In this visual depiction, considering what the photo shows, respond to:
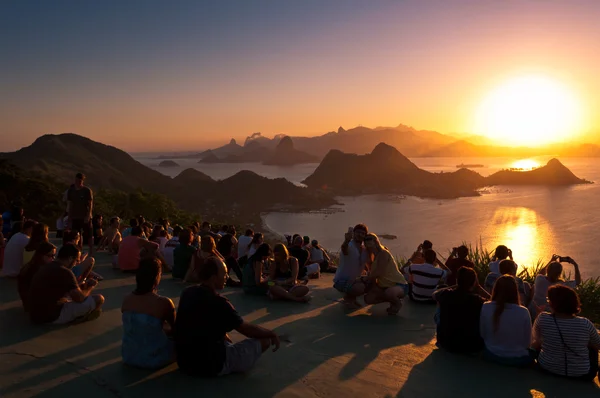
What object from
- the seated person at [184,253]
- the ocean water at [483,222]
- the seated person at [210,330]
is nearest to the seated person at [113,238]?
the seated person at [184,253]

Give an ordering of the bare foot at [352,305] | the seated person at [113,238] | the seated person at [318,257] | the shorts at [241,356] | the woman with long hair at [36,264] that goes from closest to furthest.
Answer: the shorts at [241,356], the woman with long hair at [36,264], the bare foot at [352,305], the seated person at [113,238], the seated person at [318,257]

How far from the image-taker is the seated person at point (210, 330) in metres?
3.51

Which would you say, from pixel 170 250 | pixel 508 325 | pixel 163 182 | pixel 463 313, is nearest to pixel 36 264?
pixel 170 250

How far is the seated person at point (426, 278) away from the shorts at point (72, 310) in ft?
14.9

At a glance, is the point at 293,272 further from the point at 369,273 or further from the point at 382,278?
the point at 382,278

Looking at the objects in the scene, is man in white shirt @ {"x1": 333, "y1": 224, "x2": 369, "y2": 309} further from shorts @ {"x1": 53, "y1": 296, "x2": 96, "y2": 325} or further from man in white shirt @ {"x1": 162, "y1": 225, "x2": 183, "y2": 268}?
man in white shirt @ {"x1": 162, "y1": 225, "x2": 183, "y2": 268}

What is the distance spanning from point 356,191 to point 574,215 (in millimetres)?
53335

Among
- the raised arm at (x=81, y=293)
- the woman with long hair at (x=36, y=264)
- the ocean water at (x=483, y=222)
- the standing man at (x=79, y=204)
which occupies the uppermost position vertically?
the standing man at (x=79, y=204)

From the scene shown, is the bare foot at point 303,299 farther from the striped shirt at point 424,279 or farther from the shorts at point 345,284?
the striped shirt at point 424,279

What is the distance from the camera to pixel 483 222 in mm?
70250

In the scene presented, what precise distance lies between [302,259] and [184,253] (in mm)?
2121

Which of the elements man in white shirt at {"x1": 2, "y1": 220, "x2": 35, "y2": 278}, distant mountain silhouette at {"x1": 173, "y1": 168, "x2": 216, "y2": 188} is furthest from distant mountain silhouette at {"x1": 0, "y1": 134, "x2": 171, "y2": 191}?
man in white shirt at {"x1": 2, "y1": 220, "x2": 35, "y2": 278}

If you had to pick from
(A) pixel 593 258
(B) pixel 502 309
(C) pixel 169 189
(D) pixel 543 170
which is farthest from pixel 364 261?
(D) pixel 543 170

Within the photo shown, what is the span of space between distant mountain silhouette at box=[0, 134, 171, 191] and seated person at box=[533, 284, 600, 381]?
188 feet
